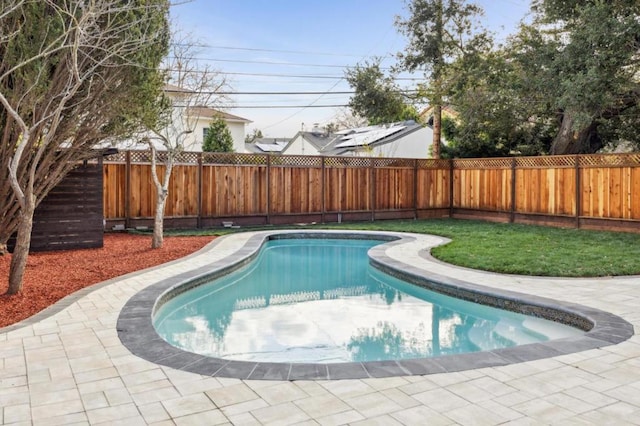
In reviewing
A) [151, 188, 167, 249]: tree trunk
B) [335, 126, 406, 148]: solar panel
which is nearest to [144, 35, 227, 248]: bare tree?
[151, 188, 167, 249]: tree trunk

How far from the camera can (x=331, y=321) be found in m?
5.59

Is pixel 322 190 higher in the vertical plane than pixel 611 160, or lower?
lower

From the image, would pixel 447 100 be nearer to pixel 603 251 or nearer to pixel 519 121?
pixel 519 121

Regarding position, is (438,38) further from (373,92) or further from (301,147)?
(301,147)

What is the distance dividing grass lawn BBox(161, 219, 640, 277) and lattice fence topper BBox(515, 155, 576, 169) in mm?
1721

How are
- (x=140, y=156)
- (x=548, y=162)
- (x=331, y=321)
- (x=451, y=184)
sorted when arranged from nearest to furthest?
(x=331, y=321)
(x=140, y=156)
(x=548, y=162)
(x=451, y=184)

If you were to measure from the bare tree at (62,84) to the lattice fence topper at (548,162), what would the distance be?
10078 mm

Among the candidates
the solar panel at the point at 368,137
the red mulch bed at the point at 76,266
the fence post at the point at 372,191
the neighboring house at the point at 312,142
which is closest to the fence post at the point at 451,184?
the fence post at the point at 372,191

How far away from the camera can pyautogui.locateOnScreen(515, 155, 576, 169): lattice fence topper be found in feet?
41.7

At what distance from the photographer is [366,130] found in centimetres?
3000

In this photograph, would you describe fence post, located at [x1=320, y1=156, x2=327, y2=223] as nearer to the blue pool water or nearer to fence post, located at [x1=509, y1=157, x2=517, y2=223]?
fence post, located at [x1=509, y1=157, x2=517, y2=223]

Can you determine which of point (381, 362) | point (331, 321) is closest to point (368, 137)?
point (331, 321)

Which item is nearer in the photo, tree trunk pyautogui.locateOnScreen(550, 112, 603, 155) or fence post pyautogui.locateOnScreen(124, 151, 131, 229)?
fence post pyautogui.locateOnScreen(124, 151, 131, 229)

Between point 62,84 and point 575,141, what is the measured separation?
13.5 meters
